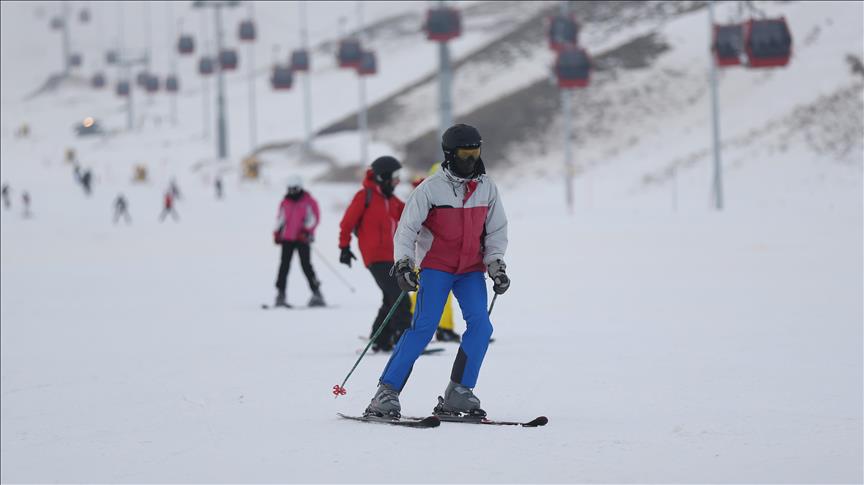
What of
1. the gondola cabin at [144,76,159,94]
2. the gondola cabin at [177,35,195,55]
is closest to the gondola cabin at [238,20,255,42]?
the gondola cabin at [177,35,195,55]

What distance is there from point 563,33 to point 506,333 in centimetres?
2739

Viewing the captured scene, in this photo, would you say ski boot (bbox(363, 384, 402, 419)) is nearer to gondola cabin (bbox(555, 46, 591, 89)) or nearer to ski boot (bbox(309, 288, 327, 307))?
ski boot (bbox(309, 288, 327, 307))

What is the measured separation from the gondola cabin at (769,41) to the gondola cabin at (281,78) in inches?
1170

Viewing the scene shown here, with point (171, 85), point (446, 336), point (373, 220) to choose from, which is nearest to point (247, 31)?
point (171, 85)

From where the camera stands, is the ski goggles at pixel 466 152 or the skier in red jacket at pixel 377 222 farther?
the skier in red jacket at pixel 377 222

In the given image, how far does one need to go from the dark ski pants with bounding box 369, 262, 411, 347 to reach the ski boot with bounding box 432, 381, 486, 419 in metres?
3.02

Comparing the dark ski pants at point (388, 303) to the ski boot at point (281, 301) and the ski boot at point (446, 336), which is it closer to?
the ski boot at point (446, 336)

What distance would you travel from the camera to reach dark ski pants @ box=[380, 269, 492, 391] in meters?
6.92

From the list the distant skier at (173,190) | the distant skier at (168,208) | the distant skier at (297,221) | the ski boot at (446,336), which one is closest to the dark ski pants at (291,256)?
the distant skier at (297,221)

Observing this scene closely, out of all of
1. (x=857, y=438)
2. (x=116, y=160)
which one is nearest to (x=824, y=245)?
(x=857, y=438)

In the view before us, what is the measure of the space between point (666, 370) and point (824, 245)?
14.0 m

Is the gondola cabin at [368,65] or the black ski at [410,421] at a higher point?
the gondola cabin at [368,65]

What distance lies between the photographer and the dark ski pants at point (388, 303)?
34.1 ft

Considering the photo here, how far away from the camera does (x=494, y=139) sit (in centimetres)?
6694
